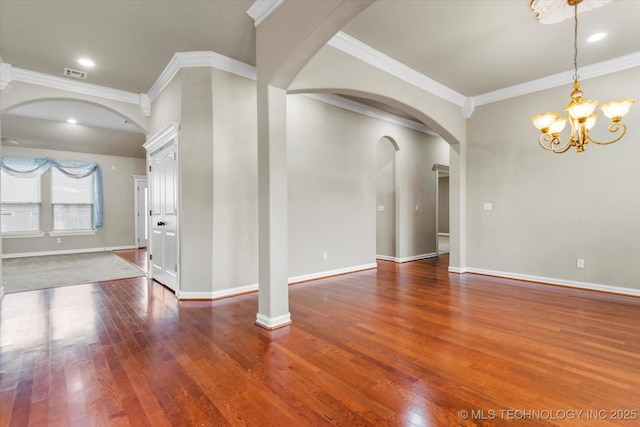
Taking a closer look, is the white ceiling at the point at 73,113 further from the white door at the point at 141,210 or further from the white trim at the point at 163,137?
the white door at the point at 141,210

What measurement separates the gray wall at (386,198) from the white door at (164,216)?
438 centimetres

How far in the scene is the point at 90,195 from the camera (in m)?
8.53

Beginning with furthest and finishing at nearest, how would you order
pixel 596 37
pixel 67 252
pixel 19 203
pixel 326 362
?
pixel 67 252 → pixel 19 203 → pixel 596 37 → pixel 326 362

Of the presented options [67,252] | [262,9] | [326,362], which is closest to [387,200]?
[262,9]

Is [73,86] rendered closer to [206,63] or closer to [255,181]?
[206,63]

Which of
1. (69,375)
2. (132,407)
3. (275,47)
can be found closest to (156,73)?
(275,47)

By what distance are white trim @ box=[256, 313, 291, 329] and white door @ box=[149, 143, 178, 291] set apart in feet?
5.80

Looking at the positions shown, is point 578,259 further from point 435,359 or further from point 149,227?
point 149,227

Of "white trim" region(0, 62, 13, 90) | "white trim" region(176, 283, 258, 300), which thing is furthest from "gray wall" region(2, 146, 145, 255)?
"white trim" region(176, 283, 258, 300)

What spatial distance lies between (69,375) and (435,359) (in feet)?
8.74

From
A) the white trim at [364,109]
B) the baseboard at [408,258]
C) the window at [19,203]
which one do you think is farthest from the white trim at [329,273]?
the window at [19,203]

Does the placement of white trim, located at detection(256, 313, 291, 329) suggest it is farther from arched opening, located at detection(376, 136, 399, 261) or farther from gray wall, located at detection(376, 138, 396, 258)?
gray wall, located at detection(376, 138, 396, 258)

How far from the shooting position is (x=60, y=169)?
7961mm

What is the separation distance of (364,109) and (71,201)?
8.32 m
